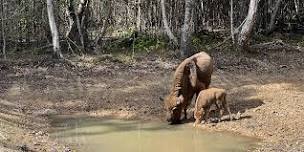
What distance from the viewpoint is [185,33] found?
63.3ft

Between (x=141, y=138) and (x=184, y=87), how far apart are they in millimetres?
1723

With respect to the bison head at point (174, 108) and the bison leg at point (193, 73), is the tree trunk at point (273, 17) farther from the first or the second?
the bison head at point (174, 108)

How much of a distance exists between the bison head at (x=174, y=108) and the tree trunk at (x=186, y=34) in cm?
714

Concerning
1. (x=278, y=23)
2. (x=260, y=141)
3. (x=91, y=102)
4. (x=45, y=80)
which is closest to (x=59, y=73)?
(x=45, y=80)

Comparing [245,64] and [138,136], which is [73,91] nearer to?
[138,136]

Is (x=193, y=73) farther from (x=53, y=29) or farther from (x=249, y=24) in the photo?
(x=53, y=29)

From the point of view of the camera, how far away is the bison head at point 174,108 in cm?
1220

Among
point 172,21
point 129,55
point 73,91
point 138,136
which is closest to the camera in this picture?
point 138,136

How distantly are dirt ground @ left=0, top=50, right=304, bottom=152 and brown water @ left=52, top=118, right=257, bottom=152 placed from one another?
0.38m

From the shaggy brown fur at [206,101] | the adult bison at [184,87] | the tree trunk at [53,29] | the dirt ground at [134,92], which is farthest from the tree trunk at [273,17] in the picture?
the shaggy brown fur at [206,101]

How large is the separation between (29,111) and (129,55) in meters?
6.98

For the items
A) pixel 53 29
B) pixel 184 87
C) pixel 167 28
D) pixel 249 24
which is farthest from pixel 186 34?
pixel 184 87

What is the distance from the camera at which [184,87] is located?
12.4m

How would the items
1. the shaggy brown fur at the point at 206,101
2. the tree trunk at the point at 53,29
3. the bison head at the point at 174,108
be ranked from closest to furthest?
the shaggy brown fur at the point at 206,101 → the bison head at the point at 174,108 → the tree trunk at the point at 53,29
